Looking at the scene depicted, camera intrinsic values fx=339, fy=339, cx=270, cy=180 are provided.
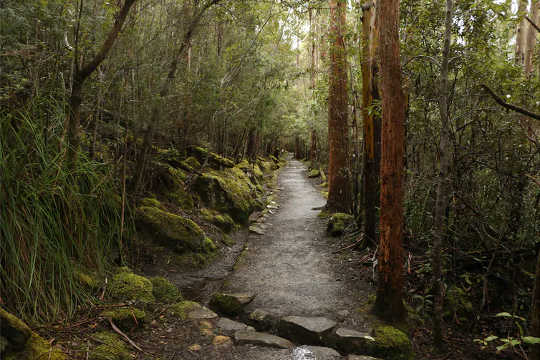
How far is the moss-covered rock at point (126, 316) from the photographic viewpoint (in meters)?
3.34

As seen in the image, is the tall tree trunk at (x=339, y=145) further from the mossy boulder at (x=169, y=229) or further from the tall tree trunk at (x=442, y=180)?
the tall tree trunk at (x=442, y=180)

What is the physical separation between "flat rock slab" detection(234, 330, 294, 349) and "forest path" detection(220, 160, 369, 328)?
61cm

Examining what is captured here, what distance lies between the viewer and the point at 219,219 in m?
8.02

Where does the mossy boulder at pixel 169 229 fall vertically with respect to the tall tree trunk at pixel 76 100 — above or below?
below

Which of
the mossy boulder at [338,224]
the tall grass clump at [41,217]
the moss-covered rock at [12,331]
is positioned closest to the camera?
the moss-covered rock at [12,331]

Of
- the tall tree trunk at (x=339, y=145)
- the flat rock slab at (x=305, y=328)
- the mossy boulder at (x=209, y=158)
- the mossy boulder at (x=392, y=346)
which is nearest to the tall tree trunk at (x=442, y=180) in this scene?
the mossy boulder at (x=392, y=346)

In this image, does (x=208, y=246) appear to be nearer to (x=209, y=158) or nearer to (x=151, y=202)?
(x=151, y=202)

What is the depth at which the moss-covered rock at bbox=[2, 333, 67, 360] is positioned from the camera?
2.25m

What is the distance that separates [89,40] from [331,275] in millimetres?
4945

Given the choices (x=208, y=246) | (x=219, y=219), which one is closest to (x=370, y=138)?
(x=208, y=246)

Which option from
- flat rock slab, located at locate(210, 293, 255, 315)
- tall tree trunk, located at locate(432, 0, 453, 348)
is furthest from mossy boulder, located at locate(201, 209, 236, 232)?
tall tree trunk, located at locate(432, 0, 453, 348)

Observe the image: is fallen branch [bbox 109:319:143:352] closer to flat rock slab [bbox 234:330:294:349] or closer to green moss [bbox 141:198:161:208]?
flat rock slab [bbox 234:330:294:349]

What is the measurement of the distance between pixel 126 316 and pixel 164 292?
1.03 metres

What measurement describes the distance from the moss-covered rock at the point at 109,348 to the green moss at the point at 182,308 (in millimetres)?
969
